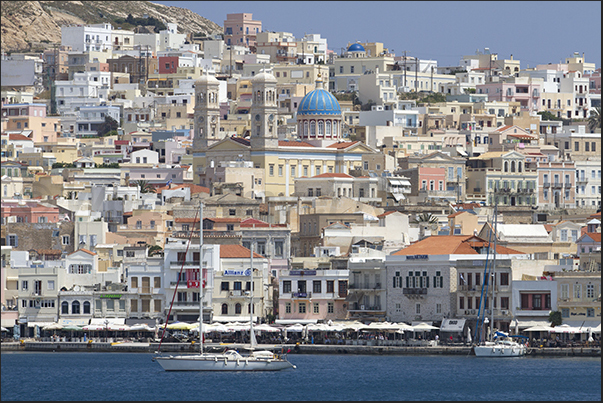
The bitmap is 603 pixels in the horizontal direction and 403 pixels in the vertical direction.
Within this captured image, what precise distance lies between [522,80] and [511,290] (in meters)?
85.9

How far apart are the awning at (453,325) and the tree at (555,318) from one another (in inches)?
186

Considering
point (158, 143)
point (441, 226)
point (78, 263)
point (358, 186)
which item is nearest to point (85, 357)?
point (78, 263)

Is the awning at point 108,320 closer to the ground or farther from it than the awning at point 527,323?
closer to the ground

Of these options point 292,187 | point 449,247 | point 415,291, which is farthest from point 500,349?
point 292,187

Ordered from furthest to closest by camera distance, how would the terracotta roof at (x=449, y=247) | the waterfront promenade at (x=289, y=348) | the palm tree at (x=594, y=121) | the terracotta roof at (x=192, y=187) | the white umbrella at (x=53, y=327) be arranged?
the palm tree at (x=594, y=121) < the terracotta roof at (x=192, y=187) < the white umbrella at (x=53, y=327) < the terracotta roof at (x=449, y=247) < the waterfront promenade at (x=289, y=348)

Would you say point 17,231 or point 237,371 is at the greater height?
point 17,231

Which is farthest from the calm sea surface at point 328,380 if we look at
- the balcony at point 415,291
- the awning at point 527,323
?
the balcony at point 415,291

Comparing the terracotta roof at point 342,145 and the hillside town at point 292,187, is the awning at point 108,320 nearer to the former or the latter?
the hillside town at point 292,187

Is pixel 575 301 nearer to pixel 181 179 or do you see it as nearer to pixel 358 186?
pixel 358 186

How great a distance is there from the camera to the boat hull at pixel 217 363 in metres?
78.2

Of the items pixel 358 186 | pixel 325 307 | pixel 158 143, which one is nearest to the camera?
pixel 325 307

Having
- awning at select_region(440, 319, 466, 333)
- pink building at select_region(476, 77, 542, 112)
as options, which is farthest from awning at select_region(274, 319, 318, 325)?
pink building at select_region(476, 77, 542, 112)

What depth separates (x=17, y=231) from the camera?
109 metres

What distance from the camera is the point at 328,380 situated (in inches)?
2960
